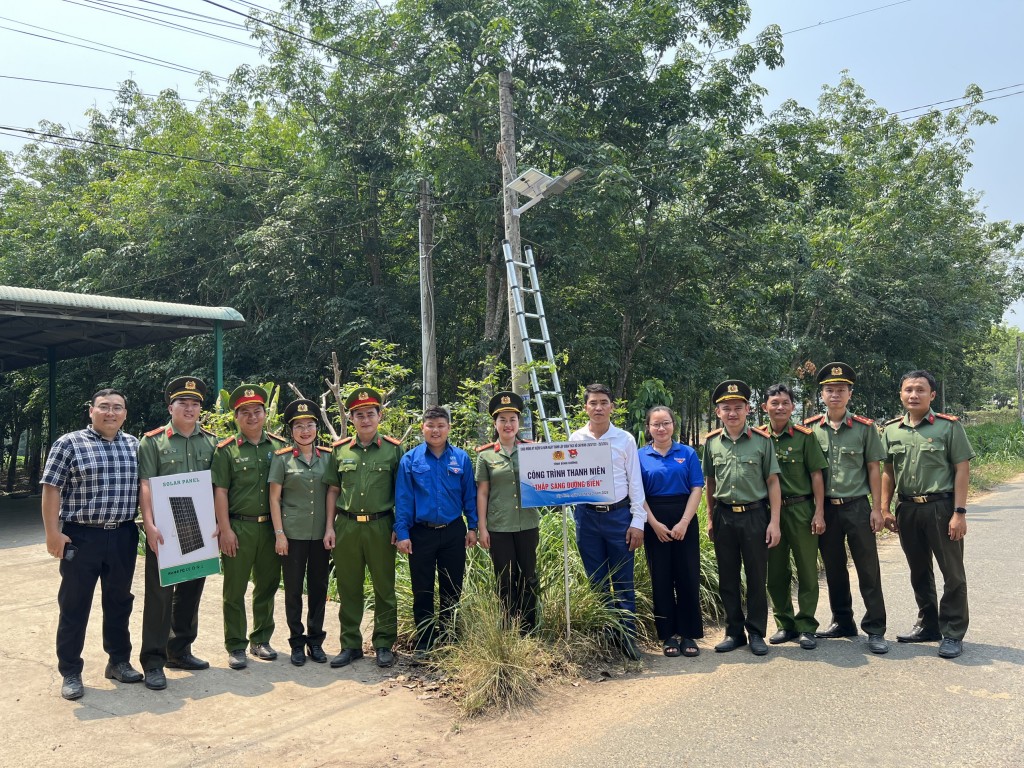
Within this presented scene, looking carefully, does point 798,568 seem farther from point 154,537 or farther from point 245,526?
point 154,537

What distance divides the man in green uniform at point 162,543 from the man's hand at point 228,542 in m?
0.24

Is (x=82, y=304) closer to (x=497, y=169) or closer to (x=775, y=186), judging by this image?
(x=497, y=169)

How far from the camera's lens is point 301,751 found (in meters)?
4.17

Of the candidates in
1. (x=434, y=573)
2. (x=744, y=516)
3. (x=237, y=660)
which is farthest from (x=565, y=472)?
(x=237, y=660)

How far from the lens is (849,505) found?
5.60 metres

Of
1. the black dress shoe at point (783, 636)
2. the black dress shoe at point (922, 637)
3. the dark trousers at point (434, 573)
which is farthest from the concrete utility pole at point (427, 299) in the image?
the black dress shoe at point (922, 637)

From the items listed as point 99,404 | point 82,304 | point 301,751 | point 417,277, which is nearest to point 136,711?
point 301,751

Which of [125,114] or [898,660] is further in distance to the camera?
[125,114]

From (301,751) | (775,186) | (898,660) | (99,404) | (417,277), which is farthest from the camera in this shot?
(417,277)

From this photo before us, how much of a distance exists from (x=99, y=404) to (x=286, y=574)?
160 cm

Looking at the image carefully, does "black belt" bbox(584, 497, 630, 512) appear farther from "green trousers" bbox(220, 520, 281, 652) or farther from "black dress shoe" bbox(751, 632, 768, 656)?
"green trousers" bbox(220, 520, 281, 652)

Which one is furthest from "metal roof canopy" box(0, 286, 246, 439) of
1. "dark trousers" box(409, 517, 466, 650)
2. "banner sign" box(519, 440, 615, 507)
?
"banner sign" box(519, 440, 615, 507)

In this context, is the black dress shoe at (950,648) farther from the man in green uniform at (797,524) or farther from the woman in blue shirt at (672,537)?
the woman in blue shirt at (672,537)

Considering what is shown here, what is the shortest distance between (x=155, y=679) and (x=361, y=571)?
1367mm
